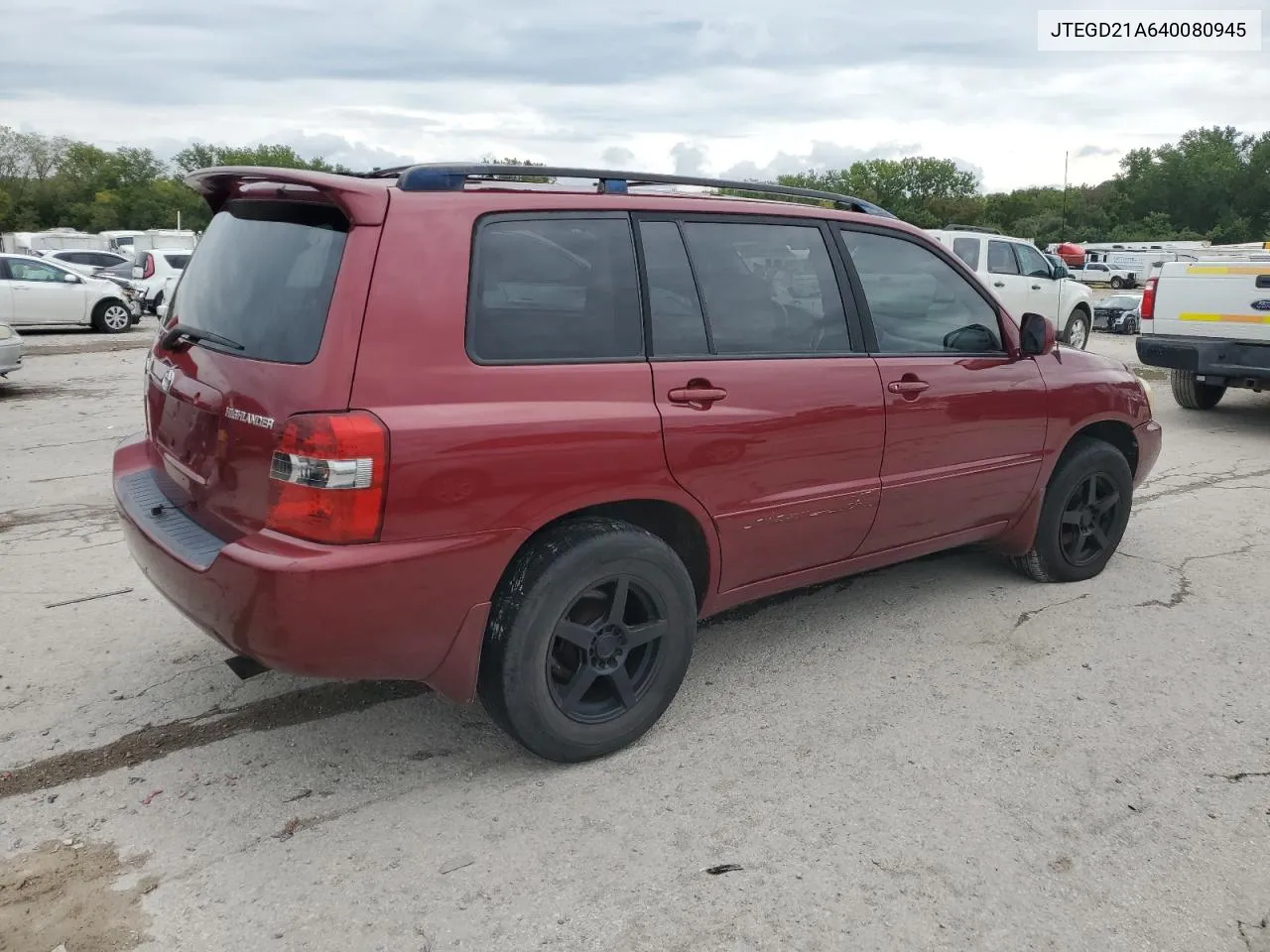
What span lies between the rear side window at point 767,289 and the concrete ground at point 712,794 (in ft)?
4.20

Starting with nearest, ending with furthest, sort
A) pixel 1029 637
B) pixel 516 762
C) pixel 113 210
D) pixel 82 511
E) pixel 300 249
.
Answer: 1. pixel 300 249
2. pixel 516 762
3. pixel 1029 637
4. pixel 82 511
5. pixel 113 210

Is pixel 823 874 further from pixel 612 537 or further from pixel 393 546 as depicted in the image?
pixel 393 546

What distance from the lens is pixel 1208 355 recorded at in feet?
29.9

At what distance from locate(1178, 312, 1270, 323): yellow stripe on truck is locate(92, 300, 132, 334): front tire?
1757 cm

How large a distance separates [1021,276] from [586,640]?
14909 millimetres

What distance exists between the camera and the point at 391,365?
9.00ft

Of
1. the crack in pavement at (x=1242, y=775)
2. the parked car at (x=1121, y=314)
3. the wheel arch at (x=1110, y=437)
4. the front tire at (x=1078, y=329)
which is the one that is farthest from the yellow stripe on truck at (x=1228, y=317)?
the parked car at (x=1121, y=314)

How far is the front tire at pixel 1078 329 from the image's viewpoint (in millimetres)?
17281

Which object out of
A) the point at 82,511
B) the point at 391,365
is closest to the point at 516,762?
the point at 391,365

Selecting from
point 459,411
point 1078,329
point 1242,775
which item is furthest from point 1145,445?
point 1078,329

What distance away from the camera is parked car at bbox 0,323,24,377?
10836mm

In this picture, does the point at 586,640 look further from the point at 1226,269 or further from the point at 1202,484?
the point at 1226,269

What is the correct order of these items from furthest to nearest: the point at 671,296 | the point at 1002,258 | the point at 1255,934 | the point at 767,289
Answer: the point at 1002,258, the point at 767,289, the point at 671,296, the point at 1255,934

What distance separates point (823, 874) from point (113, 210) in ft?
322
